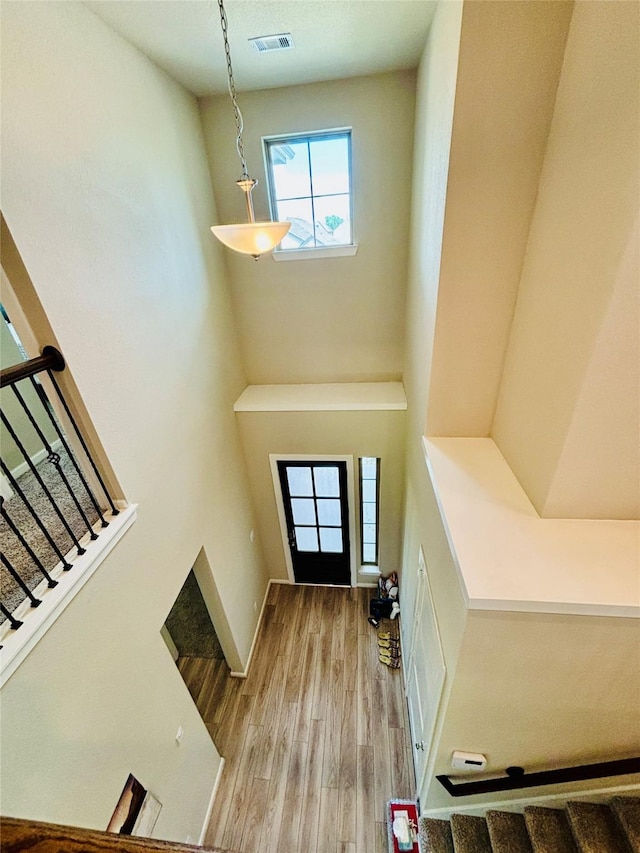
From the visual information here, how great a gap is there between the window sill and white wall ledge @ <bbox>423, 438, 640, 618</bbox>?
95.9 inches

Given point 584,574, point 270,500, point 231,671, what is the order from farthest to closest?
1. point 270,500
2. point 231,671
3. point 584,574

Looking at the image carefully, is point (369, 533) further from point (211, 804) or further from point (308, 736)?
point (211, 804)

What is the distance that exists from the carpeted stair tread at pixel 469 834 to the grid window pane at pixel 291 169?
484 centimetres

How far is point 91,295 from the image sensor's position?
1.82 metres

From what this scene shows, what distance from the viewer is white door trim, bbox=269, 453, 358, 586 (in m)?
3.88

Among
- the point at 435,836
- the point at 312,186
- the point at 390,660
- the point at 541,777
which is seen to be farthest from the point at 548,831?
the point at 312,186

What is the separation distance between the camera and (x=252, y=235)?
1.86m

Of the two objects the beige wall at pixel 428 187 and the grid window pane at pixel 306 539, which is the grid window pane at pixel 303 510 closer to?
the grid window pane at pixel 306 539

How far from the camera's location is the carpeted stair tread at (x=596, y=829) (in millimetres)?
1738

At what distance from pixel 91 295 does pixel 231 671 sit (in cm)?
381

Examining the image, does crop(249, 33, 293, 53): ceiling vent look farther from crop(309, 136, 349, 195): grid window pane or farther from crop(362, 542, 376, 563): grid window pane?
crop(362, 542, 376, 563): grid window pane

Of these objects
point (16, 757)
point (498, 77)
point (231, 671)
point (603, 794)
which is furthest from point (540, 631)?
point (231, 671)

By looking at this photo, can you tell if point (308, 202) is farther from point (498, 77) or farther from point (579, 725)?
point (579, 725)

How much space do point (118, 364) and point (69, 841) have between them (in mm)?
1879
